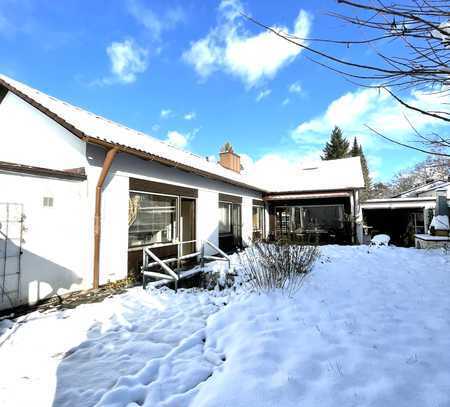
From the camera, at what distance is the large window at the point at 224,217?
1191 centimetres

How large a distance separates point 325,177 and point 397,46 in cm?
1623

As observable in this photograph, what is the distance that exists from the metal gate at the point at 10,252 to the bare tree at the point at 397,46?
5249mm

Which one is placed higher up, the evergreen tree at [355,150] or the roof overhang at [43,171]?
the evergreen tree at [355,150]

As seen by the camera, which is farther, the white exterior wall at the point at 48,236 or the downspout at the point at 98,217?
the downspout at the point at 98,217

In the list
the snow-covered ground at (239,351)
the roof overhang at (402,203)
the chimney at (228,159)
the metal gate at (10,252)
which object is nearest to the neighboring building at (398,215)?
the roof overhang at (402,203)

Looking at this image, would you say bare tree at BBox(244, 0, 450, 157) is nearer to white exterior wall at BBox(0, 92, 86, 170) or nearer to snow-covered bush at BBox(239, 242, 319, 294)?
snow-covered bush at BBox(239, 242, 319, 294)

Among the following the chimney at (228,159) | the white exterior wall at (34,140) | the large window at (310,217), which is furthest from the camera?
the chimney at (228,159)

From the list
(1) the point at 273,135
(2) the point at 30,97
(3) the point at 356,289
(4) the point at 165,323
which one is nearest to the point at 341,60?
(4) the point at 165,323

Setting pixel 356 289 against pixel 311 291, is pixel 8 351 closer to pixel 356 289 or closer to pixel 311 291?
pixel 311 291

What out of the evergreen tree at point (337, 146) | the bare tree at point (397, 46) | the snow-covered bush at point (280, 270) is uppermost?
the evergreen tree at point (337, 146)

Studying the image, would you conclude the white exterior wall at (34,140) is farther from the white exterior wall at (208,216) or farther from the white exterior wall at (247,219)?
the white exterior wall at (247,219)

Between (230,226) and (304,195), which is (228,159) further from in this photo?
(230,226)

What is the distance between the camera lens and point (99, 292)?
5688 mm

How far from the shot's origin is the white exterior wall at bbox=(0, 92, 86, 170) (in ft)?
19.8
